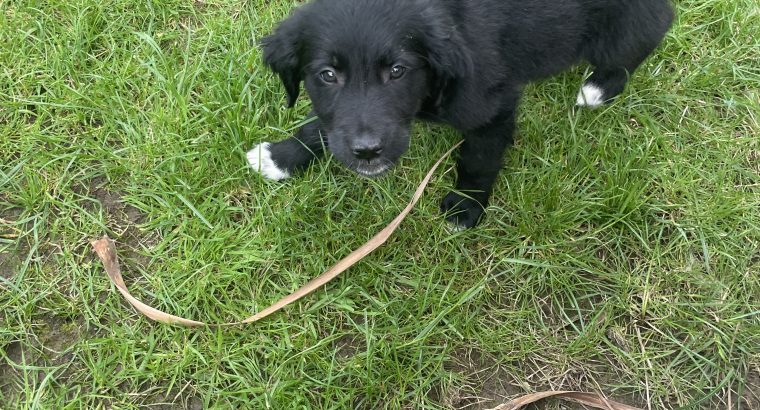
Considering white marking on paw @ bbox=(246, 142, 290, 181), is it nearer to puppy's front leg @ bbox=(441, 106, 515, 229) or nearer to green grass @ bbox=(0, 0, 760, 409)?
green grass @ bbox=(0, 0, 760, 409)

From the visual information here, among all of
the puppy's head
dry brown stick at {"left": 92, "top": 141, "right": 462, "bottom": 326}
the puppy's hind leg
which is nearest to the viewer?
the puppy's head

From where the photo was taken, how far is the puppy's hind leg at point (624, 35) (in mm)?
2346

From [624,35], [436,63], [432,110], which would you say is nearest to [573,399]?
[432,110]

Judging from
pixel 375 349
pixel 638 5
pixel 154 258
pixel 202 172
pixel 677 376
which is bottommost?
pixel 677 376

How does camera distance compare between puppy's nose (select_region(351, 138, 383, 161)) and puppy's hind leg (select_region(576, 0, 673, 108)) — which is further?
puppy's hind leg (select_region(576, 0, 673, 108))

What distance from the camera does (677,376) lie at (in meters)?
2.25

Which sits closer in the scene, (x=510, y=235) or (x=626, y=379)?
(x=626, y=379)

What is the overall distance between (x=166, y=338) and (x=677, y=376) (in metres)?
1.81

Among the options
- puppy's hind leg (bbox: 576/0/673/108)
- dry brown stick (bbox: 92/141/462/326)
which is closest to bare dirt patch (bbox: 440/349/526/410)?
dry brown stick (bbox: 92/141/462/326)

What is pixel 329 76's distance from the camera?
6.63ft

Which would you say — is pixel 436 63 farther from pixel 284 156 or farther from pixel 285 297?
pixel 285 297

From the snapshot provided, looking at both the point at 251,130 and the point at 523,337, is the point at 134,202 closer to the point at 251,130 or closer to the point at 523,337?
the point at 251,130

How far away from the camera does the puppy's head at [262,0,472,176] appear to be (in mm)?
1906

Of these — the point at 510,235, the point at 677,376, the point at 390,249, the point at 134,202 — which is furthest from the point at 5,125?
the point at 677,376
